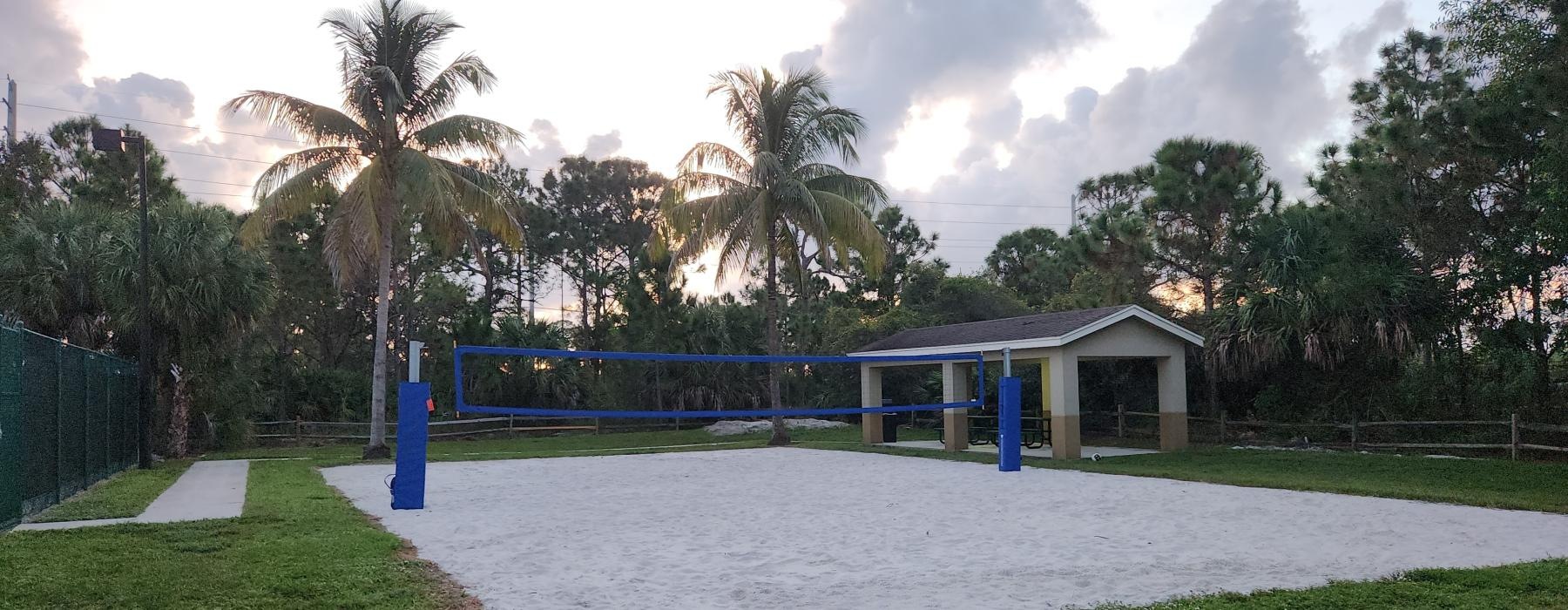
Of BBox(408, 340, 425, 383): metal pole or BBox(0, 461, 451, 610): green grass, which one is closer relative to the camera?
BBox(0, 461, 451, 610): green grass

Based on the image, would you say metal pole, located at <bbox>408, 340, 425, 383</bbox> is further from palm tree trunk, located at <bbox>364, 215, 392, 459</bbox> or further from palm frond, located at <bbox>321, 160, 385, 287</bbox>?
palm frond, located at <bbox>321, 160, 385, 287</bbox>

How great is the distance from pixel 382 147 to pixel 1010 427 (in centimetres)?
1269

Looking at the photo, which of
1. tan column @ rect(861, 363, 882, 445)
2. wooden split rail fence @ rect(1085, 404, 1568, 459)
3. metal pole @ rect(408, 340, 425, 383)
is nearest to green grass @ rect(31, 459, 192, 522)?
metal pole @ rect(408, 340, 425, 383)

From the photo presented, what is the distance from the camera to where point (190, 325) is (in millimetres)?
18406

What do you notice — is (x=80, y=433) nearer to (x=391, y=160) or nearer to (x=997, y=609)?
(x=391, y=160)

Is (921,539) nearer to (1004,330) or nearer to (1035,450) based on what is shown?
(1004,330)

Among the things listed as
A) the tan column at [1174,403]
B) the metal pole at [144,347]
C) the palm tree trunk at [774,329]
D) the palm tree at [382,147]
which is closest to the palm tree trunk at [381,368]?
the palm tree at [382,147]

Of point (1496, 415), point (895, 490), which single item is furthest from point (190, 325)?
point (1496, 415)

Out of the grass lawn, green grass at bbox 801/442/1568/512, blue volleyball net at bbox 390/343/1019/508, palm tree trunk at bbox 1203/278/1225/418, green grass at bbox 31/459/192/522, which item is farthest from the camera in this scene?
blue volleyball net at bbox 390/343/1019/508

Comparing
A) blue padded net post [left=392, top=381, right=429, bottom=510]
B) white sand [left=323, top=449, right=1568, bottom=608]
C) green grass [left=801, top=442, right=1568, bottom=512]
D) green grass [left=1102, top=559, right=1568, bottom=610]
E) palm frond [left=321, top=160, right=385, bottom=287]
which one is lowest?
green grass [left=801, top=442, right=1568, bottom=512]

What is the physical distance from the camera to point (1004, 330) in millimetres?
18266

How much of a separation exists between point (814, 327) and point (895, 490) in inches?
825

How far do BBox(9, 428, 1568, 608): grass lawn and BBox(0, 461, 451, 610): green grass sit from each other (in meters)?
0.01

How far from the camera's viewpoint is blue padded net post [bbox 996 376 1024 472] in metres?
14.5
